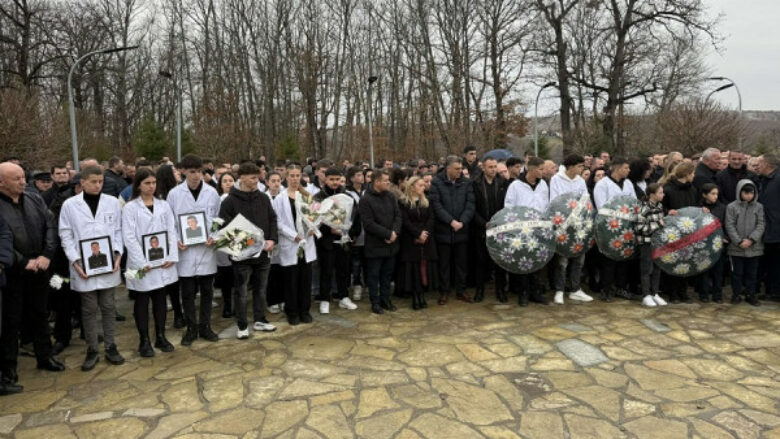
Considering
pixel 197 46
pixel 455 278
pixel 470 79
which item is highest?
pixel 197 46

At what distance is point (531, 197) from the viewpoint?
7262 millimetres

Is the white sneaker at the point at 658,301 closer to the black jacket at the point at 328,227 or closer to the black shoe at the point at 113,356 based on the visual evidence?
the black jacket at the point at 328,227

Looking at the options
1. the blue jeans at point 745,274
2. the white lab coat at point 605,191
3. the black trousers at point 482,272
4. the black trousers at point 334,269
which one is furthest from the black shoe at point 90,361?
the blue jeans at point 745,274

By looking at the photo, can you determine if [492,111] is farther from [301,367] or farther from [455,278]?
[301,367]

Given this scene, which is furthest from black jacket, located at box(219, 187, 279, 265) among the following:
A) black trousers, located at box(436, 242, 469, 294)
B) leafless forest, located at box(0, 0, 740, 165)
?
leafless forest, located at box(0, 0, 740, 165)

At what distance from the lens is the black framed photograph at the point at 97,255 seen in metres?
5.07

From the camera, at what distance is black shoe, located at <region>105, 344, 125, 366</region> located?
5.36 m

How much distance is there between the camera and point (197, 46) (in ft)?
103

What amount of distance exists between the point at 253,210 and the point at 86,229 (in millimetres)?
1680

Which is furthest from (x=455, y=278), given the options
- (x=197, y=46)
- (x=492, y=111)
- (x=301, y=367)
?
(x=197, y=46)

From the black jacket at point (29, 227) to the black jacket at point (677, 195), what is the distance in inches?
295

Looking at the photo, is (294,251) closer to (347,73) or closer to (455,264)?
(455,264)

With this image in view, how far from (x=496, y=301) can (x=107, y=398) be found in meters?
5.03

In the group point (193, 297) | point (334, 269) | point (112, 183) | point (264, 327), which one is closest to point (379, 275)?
point (334, 269)
